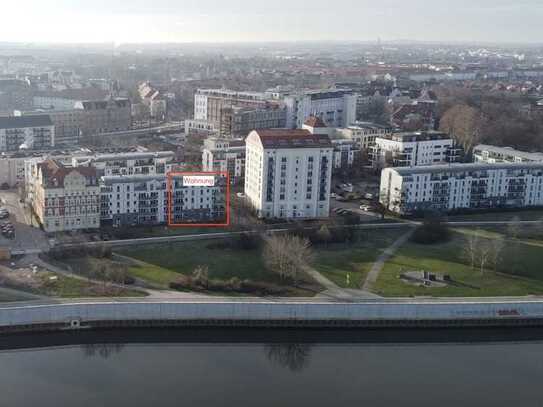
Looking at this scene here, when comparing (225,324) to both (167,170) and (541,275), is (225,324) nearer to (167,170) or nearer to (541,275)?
(541,275)

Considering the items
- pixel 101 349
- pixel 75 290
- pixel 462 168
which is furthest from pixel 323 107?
pixel 101 349

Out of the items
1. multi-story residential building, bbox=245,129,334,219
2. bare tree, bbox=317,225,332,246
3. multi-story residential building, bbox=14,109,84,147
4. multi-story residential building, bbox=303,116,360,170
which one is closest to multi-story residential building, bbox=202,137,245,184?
multi-story residential building, bbox=303,116,360,170

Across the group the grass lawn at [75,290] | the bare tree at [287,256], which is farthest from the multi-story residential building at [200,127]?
the grass lawn at [75,290]

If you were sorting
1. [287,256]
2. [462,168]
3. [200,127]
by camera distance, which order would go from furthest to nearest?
[200,127]
[462,168]
[287,256]

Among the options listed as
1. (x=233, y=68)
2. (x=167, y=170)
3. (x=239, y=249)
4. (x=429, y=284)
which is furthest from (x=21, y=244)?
(x=233, y=68)

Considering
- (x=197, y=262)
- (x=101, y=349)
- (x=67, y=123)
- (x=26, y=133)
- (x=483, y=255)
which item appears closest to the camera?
(x=101, y=349)

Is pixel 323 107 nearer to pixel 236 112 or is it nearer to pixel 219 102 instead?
pixel 236 112
